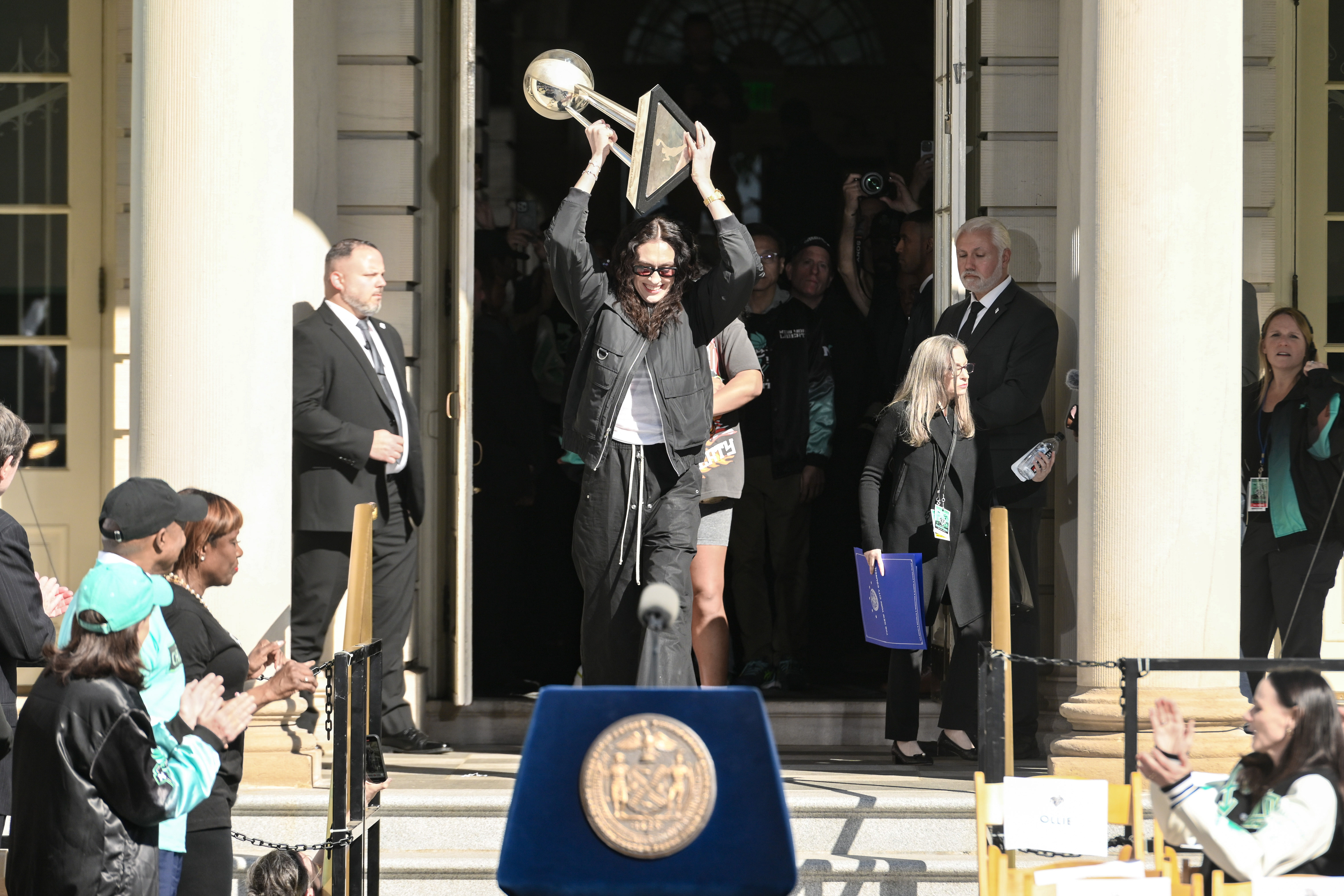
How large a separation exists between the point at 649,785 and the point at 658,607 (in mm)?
364

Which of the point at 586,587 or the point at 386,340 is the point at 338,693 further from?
the point at 386,340

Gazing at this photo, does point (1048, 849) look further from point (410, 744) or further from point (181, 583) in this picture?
point (410, 744)

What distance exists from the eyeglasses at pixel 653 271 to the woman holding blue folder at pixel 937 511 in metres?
1.22

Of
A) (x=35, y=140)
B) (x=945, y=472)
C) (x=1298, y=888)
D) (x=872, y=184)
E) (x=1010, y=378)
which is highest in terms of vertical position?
(x=35, y=140)

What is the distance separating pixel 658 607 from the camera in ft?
8.11

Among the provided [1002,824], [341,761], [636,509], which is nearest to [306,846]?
[341,761]

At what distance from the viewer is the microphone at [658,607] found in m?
2.46

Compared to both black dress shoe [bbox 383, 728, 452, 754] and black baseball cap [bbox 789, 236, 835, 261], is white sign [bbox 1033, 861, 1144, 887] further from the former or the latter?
black baseball cap [bbox 789, 236, 835, 261]

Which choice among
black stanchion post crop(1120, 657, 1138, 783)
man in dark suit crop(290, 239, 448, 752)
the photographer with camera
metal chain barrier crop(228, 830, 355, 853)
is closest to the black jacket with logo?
the photographer with camera

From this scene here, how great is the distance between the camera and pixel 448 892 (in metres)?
5.45

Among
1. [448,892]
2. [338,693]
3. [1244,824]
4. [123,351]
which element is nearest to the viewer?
[1244,824]

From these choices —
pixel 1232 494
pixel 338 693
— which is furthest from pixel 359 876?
pixel 1232 494

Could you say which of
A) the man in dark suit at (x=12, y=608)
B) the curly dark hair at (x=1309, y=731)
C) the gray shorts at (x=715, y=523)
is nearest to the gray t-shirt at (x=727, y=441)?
the gray shorts at (x=715, y=523)

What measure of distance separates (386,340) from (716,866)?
421cm
